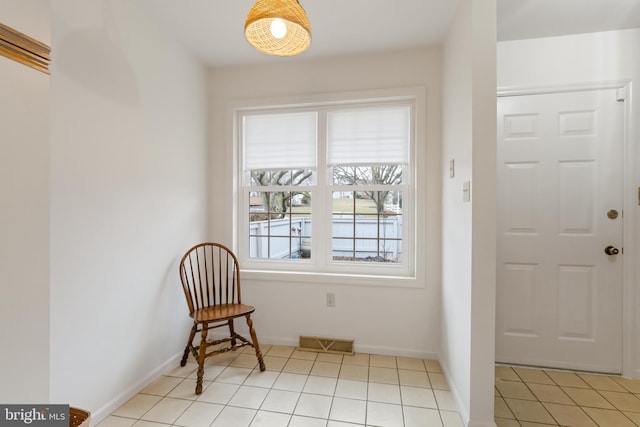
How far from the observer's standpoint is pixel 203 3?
1.93m

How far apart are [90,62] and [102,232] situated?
37.3 inches

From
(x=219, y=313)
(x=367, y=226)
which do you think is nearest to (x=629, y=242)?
(x=367, y=226)

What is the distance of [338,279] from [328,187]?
0.83m

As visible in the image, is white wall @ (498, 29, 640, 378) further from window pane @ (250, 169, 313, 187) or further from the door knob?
window pane @ (250, 169, 313, 187)

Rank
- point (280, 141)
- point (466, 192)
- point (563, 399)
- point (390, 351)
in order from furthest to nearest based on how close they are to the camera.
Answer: point (280, 141) < point (390, 351) < point (563, 399) < point (466, 192)

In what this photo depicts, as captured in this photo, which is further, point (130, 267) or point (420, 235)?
point (420, 235)

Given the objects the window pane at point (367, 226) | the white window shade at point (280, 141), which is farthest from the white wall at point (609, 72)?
the white window shade at point (280, 141)

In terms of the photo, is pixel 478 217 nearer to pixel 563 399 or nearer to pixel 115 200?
pixel 563 399

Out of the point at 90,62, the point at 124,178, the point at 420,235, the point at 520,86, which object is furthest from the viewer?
the point at 420,235

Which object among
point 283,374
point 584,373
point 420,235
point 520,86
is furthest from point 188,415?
point 520,86

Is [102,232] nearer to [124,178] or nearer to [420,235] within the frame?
[124,178]

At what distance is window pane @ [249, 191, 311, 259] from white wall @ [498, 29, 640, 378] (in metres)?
1.98

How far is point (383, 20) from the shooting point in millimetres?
2084

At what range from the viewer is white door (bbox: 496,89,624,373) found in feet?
6.95
